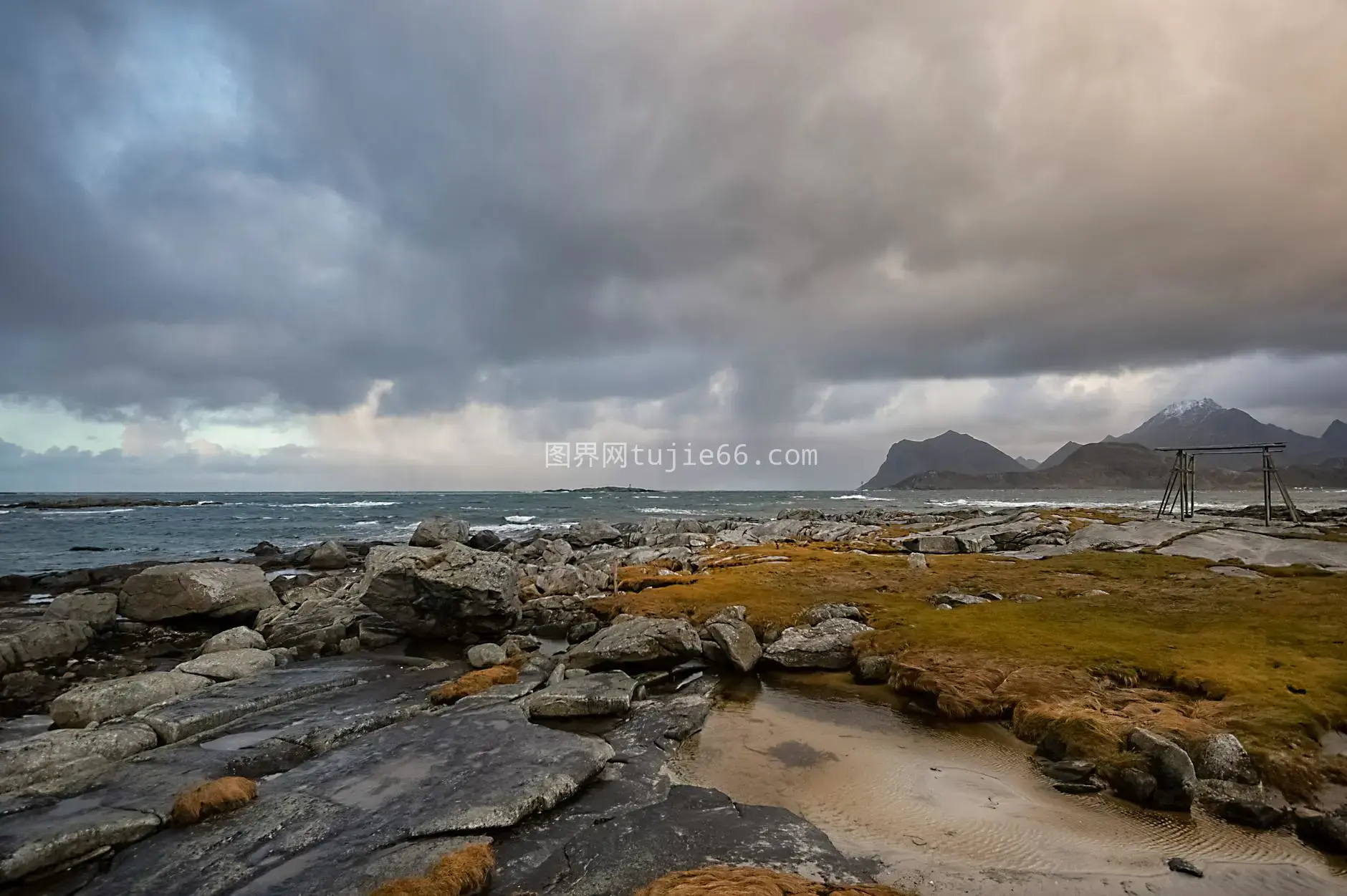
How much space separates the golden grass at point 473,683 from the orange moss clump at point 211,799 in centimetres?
535

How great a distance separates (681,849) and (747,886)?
1887mm

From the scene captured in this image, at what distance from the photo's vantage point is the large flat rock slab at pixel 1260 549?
28.0m

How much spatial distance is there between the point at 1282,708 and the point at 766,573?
20140 millimetres

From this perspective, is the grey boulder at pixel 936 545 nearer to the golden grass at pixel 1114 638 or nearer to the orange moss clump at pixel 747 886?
the golden grass at pixel 1114 638

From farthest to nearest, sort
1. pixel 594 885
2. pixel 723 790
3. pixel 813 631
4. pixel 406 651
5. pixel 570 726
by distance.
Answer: pixel 406 651, pixel 813 631, pixel 570 726, pixel 723 790, pixel 594 885

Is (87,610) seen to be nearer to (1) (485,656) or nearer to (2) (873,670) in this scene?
(1) (485,656)

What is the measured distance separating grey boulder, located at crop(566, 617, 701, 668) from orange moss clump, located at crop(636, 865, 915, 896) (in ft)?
35.5

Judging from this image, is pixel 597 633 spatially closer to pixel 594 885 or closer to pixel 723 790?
pixel 723 790

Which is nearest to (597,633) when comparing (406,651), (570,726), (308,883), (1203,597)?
(570,726)

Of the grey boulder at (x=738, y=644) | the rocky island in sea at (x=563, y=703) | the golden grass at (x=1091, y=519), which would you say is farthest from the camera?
the golden grass at (x=1091, y=519)

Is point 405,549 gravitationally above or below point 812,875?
above

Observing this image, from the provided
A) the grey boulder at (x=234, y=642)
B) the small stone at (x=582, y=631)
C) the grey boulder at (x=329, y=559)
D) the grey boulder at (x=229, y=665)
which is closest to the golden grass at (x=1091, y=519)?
the small stone at (x=582, y=631)

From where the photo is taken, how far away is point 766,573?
99.8 ft

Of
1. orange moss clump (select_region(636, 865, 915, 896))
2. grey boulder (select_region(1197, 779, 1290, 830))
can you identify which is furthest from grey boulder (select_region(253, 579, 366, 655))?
grey boulder (select_region(1197, 779, 1290, 830))
